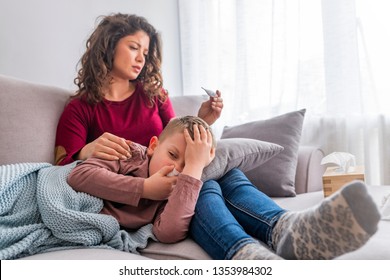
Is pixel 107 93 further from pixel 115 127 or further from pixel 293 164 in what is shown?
pixel 293 164

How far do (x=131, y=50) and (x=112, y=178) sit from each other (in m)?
0.62

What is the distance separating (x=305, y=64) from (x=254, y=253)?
142 cm

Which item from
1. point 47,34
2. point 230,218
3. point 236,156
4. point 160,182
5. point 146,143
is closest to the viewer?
point 230,218

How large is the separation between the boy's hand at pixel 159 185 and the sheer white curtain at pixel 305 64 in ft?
3.69

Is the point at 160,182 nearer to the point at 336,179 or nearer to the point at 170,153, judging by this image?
the point at 170,153

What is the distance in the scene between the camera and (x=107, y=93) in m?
1.49

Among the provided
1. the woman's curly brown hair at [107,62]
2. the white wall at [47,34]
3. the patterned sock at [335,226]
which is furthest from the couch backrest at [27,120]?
the patterned sock at [335,226]

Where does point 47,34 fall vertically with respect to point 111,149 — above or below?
above

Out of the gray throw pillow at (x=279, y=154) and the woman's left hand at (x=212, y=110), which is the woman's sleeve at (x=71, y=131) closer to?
the woman's left hand at (x=212, y=110)

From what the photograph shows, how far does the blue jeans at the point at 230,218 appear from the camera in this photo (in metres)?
0.84

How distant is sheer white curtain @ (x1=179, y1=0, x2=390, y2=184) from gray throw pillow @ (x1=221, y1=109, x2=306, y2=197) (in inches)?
12.8

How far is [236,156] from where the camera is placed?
1.22m

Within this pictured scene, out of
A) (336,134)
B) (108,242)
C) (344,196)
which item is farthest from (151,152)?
(336,134)

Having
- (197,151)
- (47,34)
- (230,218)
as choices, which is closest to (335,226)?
(230,218)
